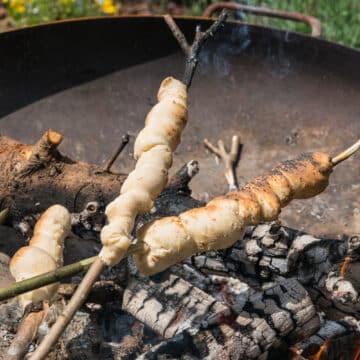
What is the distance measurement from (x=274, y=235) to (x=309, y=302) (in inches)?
11.1

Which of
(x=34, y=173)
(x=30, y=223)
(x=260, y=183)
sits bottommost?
(x=30, y=223)

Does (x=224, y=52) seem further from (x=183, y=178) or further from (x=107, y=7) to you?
(x=107, y=7)

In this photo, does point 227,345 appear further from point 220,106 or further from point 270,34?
point 270,34

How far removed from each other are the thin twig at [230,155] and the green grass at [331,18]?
5.39 ft

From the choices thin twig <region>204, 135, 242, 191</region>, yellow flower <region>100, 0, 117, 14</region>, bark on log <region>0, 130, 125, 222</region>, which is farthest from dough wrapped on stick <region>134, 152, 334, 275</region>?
yellow flower <region>100, 0, 117, 14</region>

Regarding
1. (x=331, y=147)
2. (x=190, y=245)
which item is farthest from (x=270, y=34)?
(x=190, y=245)

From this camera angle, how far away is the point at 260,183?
1739mm

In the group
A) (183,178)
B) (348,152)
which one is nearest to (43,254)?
(183,178)

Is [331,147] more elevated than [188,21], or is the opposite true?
[188,21]

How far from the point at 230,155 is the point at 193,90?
39cm

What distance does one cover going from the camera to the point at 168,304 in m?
2.05

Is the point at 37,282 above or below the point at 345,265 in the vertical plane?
above

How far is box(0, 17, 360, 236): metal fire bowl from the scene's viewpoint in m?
2.76

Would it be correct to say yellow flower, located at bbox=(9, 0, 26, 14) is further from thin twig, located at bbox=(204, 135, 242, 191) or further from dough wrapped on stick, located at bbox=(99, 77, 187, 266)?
dough wrapped on stick, located at bbox=(99, 77, 187, 266)
